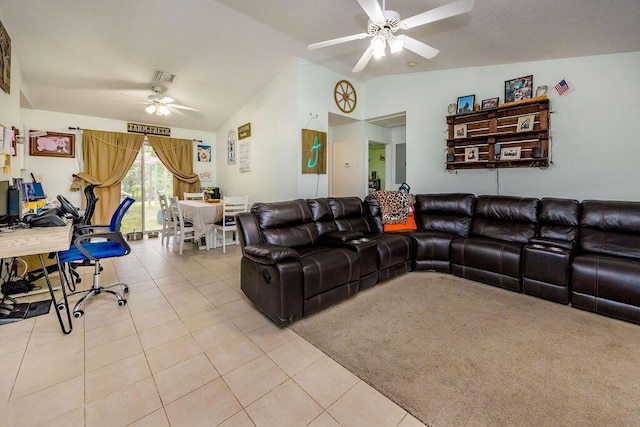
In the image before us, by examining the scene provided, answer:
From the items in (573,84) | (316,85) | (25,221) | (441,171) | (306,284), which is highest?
(316,85)

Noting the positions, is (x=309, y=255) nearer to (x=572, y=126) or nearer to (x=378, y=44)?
(x=378, y=44)

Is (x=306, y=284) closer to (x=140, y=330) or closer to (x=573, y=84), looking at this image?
(x=140, y=330)

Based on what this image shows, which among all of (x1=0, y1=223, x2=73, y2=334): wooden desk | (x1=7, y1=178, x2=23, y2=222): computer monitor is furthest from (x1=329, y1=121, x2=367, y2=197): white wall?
(x1=7, y1=178, x2=23, y2=222): computer monitor

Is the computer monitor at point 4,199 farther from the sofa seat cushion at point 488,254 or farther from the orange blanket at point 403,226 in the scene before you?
the sofa seat cushion at point 488,254

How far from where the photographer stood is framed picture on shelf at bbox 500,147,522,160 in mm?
3568

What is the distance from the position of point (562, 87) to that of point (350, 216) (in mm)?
2981

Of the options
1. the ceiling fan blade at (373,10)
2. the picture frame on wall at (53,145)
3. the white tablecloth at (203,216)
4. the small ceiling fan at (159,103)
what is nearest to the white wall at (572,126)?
the ceiling fan blade at (373,10)

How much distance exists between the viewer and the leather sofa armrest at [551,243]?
267 centimetres

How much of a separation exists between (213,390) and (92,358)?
37.9 inches

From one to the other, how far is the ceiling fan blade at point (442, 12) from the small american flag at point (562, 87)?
2210 millimetres

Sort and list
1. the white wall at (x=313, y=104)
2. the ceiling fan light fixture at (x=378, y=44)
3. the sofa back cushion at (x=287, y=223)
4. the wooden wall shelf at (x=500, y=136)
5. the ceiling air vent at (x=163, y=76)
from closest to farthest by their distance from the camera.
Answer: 1. the ceiling fan light fixture at (x=378, y=44)
2. the sofa back cushion at (x=287, y=223)
3. the wooden wall shelf at (x=500, y=136)
4. the ceiling air vent at (x=163, y=76)
5. the white wall at (x=313, y=104)

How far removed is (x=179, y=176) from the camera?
637cm

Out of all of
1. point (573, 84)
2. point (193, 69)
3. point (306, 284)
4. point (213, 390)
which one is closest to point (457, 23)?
point (573, 84)

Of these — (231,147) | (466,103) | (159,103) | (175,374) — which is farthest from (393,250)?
(231,147)
